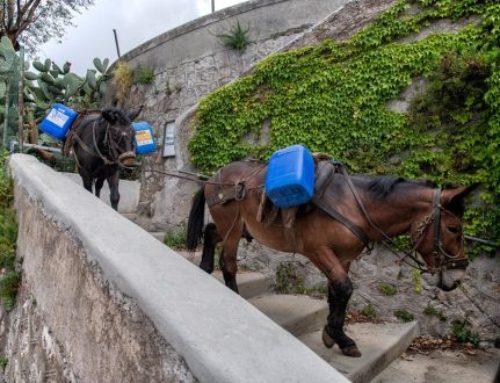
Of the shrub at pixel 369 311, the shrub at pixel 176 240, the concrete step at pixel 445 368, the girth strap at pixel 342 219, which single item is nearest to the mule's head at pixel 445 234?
the girth strap at pixel 342 219

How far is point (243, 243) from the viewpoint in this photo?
561cm

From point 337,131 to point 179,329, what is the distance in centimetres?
369

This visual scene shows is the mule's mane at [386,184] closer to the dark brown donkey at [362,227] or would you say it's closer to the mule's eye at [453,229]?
the dark brown donkey at [362,227]

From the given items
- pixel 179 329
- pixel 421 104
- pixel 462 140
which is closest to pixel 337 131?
pixel 421 104

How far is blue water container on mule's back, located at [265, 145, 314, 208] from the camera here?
292cm

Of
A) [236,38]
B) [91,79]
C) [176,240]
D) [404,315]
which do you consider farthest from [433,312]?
[91,79]

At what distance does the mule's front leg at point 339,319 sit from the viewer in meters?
2.94

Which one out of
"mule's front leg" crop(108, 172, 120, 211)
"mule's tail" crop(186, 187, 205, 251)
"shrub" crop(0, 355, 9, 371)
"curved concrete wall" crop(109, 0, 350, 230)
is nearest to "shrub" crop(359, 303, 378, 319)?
"mule's tail" crop(186, 187, 205, 251)

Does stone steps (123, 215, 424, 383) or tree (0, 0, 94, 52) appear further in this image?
tree (0, 0, 94, 52)

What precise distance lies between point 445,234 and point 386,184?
1.67 ft

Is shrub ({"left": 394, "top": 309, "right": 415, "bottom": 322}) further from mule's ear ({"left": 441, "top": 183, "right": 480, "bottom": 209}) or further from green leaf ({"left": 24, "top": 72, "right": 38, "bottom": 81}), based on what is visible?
green leaf ({"left": 24, "top": 72, "right": 38, "bottom": 81})

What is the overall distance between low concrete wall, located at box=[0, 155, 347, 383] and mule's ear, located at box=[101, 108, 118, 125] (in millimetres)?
1774

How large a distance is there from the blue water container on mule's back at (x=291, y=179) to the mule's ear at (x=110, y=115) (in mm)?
2882

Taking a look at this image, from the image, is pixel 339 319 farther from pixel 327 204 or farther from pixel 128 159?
pixel 128 159
